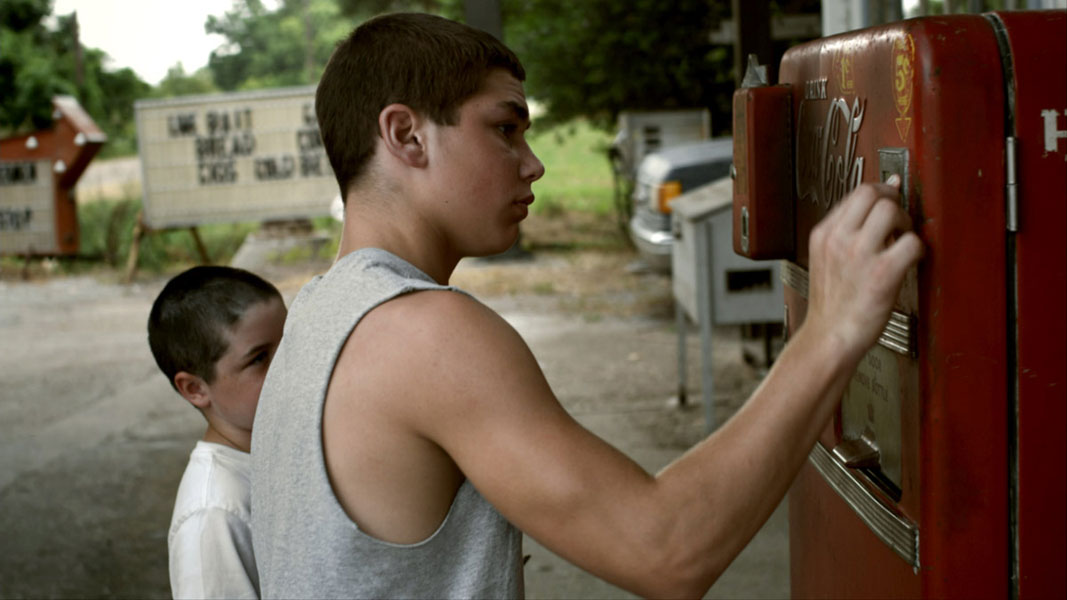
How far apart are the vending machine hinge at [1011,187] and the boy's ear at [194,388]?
4.76 feet

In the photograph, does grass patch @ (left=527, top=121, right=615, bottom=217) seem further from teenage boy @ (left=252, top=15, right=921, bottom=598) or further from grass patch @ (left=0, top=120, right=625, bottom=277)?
teenage boy @ (left=252, top=15, right=921, bottom=598)

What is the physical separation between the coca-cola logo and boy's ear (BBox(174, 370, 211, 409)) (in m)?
1.17

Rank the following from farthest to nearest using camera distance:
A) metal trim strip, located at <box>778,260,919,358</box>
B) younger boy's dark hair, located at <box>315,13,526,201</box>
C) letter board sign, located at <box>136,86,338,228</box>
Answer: letter board sign, located at <box>136,86,338,228</box> → metal trim strip, located at <box>778,260,919,358</box> → younger boy's dark hair, located at <box>315,13,526,201</box>

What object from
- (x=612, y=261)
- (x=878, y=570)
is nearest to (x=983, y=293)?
(x=878, y=570)

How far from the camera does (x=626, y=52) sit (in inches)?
554

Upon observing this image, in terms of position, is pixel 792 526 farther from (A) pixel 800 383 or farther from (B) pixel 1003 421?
(A) pixel 800 383

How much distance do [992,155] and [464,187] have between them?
680 mm

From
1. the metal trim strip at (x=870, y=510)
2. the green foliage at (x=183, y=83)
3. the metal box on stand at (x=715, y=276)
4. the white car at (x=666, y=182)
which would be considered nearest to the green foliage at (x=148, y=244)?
the white car at (x=666, y=182)

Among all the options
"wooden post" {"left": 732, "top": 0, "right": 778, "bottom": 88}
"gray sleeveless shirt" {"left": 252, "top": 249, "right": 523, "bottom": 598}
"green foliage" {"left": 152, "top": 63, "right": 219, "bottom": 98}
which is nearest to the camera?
"gray sleeveless shirt" {"left": 252, "top": 249, "right": 523, "bottom": 598}

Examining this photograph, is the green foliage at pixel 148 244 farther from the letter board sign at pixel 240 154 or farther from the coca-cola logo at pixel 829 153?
the coca-cola logo at pixel 829 153

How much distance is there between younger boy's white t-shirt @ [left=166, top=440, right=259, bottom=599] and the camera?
1.85 m

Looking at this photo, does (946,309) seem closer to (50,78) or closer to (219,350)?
(219,350)

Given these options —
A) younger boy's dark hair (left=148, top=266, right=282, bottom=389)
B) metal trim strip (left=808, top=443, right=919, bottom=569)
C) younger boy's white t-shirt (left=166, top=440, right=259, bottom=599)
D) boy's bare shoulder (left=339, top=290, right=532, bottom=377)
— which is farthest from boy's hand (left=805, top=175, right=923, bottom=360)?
younger boy's dark hair (left=148, top=266, right=282, bottom=389)

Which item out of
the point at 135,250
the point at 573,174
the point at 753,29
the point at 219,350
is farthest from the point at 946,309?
the point at 573,174
